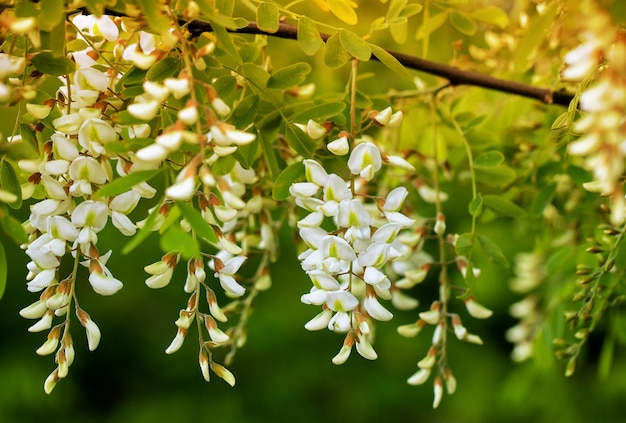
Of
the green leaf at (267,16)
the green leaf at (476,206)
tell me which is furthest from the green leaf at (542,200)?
the green leaf at (267,16)

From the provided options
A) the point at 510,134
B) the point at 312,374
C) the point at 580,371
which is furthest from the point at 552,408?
the point at 510,134

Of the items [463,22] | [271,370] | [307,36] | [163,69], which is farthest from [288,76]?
[271,370]

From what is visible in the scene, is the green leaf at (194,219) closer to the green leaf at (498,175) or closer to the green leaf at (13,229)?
the green leaf at (13,229)

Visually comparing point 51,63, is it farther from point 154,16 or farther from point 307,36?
point 307,36

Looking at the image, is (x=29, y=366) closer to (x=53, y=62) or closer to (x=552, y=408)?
(x=552, y=408)

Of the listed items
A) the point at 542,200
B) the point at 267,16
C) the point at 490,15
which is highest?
the point at 267,16

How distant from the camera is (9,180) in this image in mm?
699

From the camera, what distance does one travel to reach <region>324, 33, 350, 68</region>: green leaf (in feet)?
2.60

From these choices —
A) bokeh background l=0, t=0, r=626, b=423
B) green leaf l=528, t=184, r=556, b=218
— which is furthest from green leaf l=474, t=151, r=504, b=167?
bokeh background l=0, t=0, r=626, b=423

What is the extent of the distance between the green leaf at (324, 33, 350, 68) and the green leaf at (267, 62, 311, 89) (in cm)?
2

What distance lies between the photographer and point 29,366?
2.28 m

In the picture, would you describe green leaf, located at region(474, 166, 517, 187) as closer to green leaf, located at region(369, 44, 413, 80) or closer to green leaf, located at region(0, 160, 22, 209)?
green leaf, located at region(369, 44, 413, 80)

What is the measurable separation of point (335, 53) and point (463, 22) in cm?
34

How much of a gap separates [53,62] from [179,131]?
23 cm
